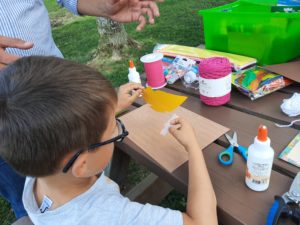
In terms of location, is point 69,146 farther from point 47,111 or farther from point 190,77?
point 190,77

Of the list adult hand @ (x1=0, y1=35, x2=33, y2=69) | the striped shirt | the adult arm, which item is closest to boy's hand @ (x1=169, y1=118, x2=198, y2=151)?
the adult arm

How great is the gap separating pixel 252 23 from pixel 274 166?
70 centimetres

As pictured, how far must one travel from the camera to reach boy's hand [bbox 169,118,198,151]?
0.91 metres

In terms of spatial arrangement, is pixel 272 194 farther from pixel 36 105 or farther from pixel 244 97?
pixel 36 105

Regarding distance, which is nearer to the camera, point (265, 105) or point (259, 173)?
point (259, 173)

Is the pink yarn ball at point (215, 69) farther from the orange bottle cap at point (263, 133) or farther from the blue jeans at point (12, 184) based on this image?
the blue jeans at point (12, 184)

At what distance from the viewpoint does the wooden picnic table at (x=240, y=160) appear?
76cm

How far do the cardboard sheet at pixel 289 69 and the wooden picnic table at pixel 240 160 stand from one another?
0.17 feet

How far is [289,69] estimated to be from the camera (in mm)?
1226

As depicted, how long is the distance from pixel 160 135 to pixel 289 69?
617mm

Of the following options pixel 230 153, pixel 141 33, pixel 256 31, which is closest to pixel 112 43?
pixel 141 33

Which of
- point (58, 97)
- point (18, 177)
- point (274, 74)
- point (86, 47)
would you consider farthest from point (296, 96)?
point (86, 47)

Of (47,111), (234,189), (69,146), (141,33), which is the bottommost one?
(141,33)

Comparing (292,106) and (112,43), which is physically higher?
(292,106)
